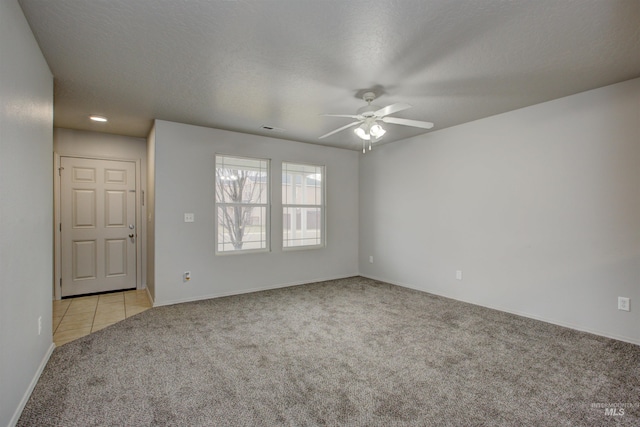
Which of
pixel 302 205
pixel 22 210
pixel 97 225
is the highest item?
pixel 302 205

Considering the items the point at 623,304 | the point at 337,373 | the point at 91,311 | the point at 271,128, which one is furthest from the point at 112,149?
the point at 623,304

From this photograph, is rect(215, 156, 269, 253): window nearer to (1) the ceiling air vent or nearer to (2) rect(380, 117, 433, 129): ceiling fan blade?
(1) the ceiling air vent

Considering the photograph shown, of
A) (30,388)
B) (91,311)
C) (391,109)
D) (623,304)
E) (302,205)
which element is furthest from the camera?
(302,205)

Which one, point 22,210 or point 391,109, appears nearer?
point 22,210

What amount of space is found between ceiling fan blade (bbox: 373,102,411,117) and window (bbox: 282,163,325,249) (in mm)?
2517

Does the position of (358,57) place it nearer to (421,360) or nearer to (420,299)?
(421,360)

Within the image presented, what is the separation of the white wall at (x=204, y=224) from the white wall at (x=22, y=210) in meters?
1.52

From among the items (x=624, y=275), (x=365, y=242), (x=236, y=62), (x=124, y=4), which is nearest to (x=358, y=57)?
Result: (x=236, y=62)

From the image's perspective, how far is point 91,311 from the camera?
3877 mm

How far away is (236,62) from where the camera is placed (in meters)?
2.52

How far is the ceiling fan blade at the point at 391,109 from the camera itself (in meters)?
2.57

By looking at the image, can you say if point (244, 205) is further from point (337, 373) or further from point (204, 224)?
point (337, 373)

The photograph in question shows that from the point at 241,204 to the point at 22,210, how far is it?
284 cm

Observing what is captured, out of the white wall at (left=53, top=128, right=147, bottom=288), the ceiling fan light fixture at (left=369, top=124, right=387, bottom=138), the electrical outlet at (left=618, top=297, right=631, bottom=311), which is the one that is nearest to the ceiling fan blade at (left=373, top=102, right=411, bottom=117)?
the ceiling fan light fixture at (left=369, top=124, right=387, bottom=138)
